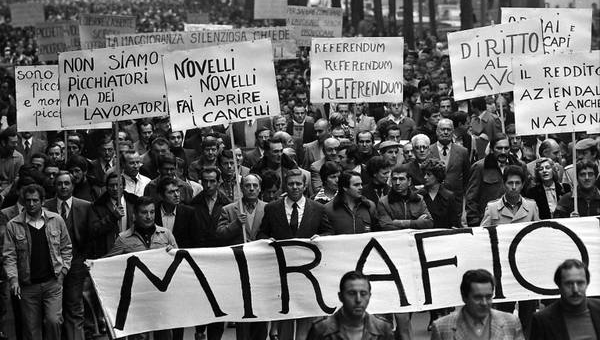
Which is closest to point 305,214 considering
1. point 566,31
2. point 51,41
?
point 566,31

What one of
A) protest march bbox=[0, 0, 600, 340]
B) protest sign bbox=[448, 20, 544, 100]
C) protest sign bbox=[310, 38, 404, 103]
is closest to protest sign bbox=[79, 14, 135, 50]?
protest march bbox=[0, 0, 600, 340]


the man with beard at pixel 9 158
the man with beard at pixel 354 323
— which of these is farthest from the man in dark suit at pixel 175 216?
the man with beard at pixel 9 158

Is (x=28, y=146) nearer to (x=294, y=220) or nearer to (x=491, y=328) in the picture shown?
(x=294, y=220)

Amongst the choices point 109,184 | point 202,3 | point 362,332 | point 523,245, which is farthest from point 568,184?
point 202,3

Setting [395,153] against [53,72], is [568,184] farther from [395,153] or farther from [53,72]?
[53,72]

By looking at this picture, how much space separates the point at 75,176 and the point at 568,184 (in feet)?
14.0

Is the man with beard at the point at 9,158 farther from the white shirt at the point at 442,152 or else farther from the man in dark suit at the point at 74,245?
the white shirt at the point at 442,152

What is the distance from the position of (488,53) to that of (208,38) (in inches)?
192

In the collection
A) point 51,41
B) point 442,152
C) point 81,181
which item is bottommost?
point 81,181

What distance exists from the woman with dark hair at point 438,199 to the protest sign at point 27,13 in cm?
2323

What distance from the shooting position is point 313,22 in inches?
957

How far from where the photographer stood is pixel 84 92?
1342cm

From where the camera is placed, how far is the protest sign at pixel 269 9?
29.6m

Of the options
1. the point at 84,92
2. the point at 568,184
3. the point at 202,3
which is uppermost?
the point at 202,3
